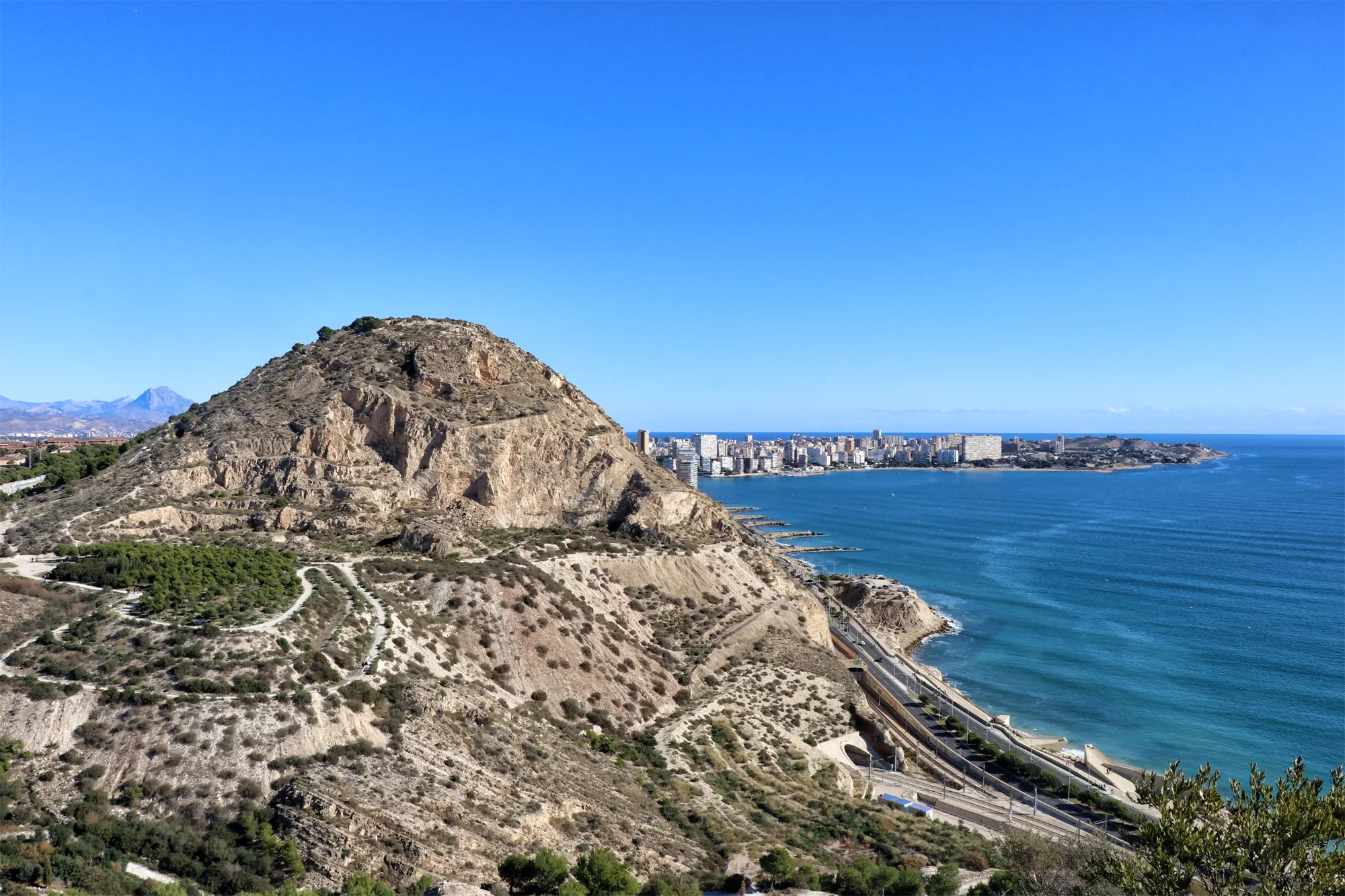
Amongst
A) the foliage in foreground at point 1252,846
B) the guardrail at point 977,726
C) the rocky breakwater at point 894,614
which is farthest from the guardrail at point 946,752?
the rocky breakwater at point 894,614

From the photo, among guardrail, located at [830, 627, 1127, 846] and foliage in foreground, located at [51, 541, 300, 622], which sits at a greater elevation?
foliage in foreground, located at [51, 541, 300, 622]

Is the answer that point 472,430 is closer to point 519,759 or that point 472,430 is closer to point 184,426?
point 184,426

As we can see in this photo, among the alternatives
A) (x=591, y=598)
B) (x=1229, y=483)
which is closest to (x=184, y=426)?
(x=591, y=598)

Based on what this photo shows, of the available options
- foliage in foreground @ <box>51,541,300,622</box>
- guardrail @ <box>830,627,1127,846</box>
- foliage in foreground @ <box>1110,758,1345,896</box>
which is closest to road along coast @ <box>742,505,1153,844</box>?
guardrail @ <box>830,627,1127,846</box>

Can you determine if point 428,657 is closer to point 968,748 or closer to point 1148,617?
point 968,748

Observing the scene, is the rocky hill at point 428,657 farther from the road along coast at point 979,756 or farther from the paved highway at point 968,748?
the paved highway at point 968,748

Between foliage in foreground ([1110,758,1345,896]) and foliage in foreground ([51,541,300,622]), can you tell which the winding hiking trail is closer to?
foliage in foreground ([51,541,300,622])

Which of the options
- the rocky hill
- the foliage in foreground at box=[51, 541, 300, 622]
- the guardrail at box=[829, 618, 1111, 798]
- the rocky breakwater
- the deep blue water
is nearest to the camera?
the rocky hill

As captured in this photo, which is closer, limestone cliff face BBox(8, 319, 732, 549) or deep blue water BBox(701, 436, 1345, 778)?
limestone cliff face BBox(8, 319, 732, 549)

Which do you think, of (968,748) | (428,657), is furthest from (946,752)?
(428,657)
